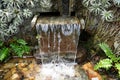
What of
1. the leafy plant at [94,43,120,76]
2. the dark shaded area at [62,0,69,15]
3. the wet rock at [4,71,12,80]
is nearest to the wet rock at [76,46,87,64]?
the leafy plant at [94,43,120,76]

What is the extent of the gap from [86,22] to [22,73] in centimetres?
235

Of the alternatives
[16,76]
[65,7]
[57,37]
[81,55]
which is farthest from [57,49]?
[16,76]

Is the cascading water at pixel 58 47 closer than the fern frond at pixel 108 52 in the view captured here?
No

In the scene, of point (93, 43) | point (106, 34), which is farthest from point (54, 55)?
point (106, 34)

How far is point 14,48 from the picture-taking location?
18.7 feet

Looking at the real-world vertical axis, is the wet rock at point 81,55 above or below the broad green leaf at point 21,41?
below

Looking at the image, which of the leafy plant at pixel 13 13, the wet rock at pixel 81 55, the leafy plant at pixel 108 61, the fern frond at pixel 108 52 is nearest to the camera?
the leafy plant at pixel 108 61

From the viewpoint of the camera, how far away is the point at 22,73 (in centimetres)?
535

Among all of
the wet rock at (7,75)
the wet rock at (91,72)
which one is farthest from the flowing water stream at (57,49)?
the wet rock at (7,75)

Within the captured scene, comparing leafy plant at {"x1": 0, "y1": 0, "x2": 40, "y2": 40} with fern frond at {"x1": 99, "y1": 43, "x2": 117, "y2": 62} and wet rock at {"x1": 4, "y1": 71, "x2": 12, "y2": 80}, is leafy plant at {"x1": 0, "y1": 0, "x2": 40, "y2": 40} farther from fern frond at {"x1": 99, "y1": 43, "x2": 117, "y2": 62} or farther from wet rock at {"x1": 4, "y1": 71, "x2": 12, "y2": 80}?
fern frond at {"x1": 99, "y1": 43, "x2": 117, "y2": 62}

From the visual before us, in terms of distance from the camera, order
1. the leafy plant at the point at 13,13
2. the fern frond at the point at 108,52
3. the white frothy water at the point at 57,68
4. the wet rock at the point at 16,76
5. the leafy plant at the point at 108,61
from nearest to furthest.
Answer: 1. the leafy plant at the point at 108,61
2. the fern frond at the point at 108,52
3. the wet rock at the point at 16,76
4. the white frothy water at the point at 57,68
5. the leafy plant at the point at 13,13

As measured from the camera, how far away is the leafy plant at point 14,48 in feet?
18.5

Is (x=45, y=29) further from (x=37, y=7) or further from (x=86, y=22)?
(x=86, y=22)

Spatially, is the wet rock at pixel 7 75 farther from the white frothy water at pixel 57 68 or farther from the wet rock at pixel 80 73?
the wet rock at pixel 80 73
